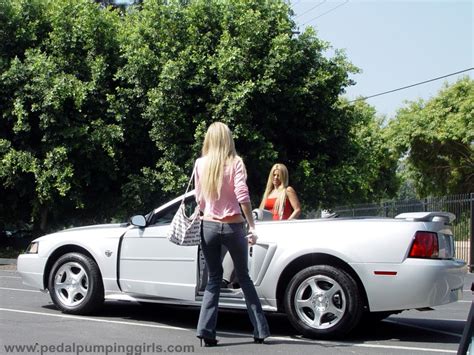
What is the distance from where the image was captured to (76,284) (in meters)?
7.97

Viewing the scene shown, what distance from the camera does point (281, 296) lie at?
6957 millimetres

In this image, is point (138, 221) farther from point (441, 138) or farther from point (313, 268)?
point (441, 138)

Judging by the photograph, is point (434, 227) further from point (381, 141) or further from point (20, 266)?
point (381, 141)

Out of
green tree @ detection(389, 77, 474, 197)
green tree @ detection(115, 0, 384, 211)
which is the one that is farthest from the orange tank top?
green tree @ detection(389, 77, 474, 197)

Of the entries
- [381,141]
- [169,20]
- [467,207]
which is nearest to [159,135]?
[169,20]

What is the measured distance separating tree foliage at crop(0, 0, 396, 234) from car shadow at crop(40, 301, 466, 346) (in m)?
11.1

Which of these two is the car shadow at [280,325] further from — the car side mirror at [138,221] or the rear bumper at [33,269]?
the car side mirror at [138,221]

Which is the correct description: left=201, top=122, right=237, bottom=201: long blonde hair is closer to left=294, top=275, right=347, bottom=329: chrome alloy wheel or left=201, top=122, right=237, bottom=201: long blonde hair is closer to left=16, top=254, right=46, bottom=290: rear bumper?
left=294, top=275, right=347, bottom=329: chrome alloy wheel

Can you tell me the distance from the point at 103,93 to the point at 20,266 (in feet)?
42.5

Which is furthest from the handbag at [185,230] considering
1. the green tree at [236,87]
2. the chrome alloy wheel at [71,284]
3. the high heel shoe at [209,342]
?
the green tree at [236,87]

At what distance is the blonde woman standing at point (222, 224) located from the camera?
20.7 ft

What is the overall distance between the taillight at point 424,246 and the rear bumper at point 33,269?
404 cm

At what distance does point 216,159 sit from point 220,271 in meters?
0.96

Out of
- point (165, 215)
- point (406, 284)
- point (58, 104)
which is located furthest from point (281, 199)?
point (58, 104)
